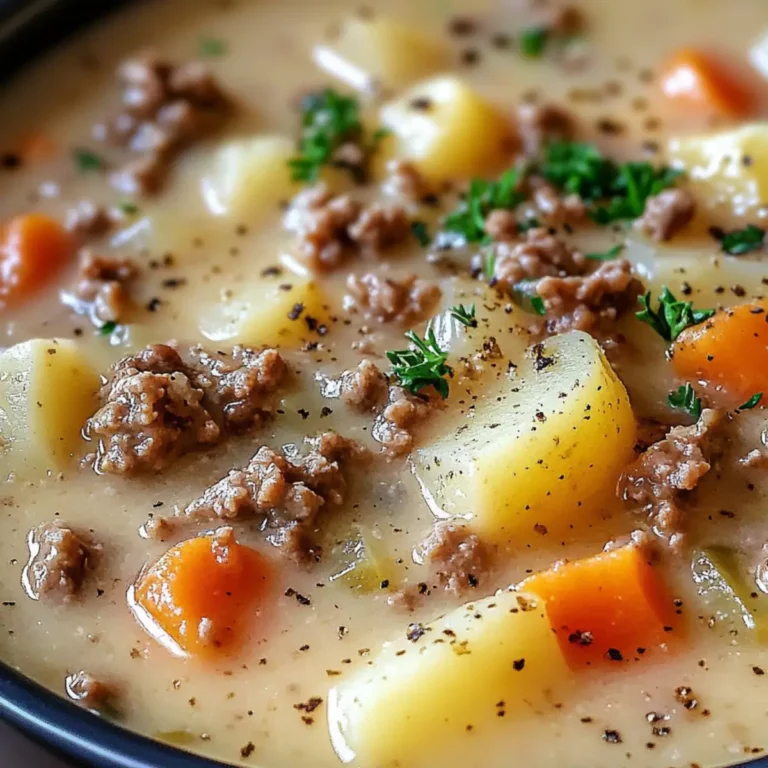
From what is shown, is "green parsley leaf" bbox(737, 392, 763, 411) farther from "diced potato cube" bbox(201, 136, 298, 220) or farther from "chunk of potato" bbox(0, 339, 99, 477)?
"chunk of potato" bbox(0, 339, 99, 477)

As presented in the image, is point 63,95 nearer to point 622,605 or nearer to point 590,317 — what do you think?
point 590,317

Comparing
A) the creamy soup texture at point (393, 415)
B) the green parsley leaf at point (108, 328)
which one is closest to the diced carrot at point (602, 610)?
the creamy soup texture at point (393, 415)

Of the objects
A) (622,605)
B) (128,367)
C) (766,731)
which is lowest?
(766,731)

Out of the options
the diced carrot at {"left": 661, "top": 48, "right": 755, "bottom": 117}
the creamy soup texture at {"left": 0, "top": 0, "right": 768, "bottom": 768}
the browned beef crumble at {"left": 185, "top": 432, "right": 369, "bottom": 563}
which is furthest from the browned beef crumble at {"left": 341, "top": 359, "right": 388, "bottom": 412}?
the diced carrot at {"left": 661, "top": 48, "right": 755, "bottom": 117}

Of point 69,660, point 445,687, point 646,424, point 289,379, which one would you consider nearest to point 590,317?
point 646,424

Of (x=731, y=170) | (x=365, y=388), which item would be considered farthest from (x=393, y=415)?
(x=731, y=170)

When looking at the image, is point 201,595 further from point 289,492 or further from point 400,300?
point 400,300
